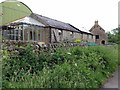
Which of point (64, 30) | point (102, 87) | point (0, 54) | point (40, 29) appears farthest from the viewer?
point (64, 30)

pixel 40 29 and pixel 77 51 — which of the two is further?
pixel 40 29

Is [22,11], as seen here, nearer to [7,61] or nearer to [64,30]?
[64,30]

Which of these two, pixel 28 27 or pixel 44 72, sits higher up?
pixel 28 27

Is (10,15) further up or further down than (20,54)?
further up

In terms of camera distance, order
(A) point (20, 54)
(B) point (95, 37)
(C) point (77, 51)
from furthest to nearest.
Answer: (B) point (95, 37)
(C) point (77, 51)
(A) point (20, 54)

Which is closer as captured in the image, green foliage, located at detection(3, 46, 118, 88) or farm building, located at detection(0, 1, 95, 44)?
A: green foliage, located at detection(3, 46, 118, 88)

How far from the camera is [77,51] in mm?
10703

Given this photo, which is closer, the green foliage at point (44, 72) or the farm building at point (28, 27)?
the green foliage at point (44, 72)

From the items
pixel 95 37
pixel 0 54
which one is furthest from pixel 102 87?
pixel 95 37

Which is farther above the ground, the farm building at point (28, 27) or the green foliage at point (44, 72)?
the farm building at point (28, 27)

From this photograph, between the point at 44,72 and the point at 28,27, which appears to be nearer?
the point at 44,72

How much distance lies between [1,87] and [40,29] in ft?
83.8

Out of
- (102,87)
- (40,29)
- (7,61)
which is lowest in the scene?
(102,87)

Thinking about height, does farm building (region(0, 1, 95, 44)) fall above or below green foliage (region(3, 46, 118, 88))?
above
